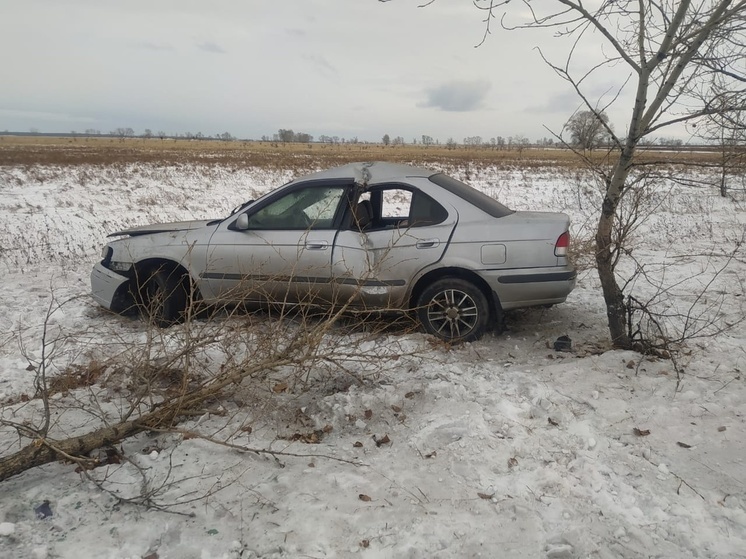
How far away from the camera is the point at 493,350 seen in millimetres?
4695

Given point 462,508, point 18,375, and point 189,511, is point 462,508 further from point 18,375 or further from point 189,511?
point 18,375

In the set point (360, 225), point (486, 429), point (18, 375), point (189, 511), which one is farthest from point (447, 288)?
point (18, 375)

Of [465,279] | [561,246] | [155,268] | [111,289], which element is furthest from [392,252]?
[111,289]

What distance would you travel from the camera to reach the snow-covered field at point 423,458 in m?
2.40

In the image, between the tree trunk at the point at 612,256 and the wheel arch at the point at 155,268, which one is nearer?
the tree trunk at the point at 612,256

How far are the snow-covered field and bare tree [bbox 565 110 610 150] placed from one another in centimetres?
187

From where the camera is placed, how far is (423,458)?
3049 mm

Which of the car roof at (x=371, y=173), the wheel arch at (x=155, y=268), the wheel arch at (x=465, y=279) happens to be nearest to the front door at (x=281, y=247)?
the car roof at (x=371, y=173)

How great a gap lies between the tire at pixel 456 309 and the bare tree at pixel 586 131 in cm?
167

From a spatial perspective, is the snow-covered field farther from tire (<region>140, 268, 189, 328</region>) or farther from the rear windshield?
the rear windshield

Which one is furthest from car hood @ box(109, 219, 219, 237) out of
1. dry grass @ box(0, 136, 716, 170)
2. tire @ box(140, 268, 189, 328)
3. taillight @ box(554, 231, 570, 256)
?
dry grass @ box(0, 136, 716, 170)

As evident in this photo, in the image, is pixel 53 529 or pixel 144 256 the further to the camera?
pixel 144 256

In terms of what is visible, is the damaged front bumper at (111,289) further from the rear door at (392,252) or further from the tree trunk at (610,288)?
the tree trunk at (610,288)

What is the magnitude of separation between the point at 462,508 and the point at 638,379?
2.07 metres
